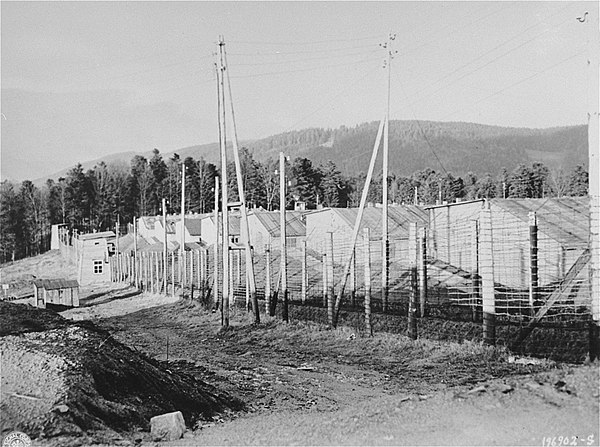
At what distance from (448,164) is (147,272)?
375 ft

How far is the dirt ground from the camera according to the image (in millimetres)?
5043

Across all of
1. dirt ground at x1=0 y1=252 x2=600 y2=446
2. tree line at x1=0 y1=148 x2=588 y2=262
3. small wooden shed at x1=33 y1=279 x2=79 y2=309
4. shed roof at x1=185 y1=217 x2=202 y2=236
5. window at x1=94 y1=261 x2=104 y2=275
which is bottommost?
window at x1=94 y1=261 x2=104 y2=275

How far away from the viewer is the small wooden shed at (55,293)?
1133 inches

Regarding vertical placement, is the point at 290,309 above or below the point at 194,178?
below

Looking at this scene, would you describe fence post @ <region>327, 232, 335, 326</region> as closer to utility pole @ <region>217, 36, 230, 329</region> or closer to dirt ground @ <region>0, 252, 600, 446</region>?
dirt ground @ <region>0, 252, 600, 446</region>

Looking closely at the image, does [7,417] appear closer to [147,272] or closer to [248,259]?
[248,259]

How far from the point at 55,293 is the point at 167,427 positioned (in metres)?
25.5

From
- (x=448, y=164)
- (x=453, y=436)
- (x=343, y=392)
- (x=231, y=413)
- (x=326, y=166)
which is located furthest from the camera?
(x=448, y=164)

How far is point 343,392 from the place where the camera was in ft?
28.9

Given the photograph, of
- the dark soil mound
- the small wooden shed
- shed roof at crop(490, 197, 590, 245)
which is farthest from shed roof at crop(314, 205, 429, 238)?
the dark soil mound

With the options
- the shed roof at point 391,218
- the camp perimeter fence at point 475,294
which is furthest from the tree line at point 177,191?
the camp perimeter fence at point 475,294

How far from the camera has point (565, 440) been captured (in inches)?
189

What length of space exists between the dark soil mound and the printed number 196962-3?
12.5 feet

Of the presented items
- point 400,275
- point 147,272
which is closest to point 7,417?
point 400,275
